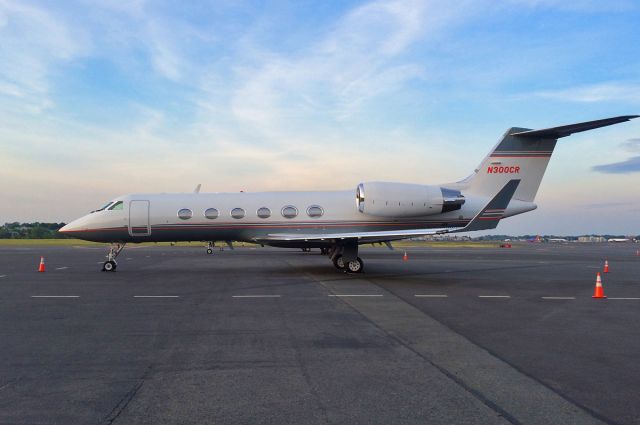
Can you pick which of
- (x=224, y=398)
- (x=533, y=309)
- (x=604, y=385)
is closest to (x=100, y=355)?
(x=224, y=398)

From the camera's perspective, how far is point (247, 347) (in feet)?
22.2

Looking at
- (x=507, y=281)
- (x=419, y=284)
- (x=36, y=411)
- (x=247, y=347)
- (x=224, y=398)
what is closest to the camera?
(x=36, y=411)

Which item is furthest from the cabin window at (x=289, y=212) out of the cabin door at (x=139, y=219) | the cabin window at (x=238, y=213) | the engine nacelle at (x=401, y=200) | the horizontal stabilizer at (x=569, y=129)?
the horizontal stabilizer at (x=569, y=129)

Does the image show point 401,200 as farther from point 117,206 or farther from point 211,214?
point 117,206

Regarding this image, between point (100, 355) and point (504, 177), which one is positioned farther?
point (504, 177)

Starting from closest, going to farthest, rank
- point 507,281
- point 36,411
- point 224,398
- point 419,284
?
point 36,411, point 224,398, point 419,284, point 507,281

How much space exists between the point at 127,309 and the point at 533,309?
843 centimetres

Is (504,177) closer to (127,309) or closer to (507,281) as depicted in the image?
(507,281)

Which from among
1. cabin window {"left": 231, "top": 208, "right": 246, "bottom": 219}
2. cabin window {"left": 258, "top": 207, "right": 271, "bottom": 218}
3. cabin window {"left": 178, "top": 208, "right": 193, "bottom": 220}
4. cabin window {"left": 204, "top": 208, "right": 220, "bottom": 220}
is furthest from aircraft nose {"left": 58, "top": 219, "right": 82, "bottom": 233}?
cabin window {"left": 258, "top": 207, "right": 271, "bottom": 218}

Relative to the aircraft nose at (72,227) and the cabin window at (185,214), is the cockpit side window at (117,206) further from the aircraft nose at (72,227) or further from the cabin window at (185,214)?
the cabin window at (185,214)

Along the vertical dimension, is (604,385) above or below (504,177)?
below

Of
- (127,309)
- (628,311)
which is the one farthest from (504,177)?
(127,309)

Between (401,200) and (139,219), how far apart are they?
9.88m

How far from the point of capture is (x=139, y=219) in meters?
18.6
